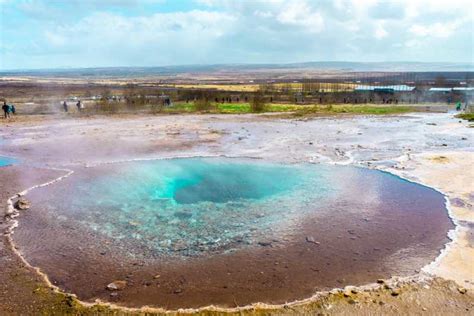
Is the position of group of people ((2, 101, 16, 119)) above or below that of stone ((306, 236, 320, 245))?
above

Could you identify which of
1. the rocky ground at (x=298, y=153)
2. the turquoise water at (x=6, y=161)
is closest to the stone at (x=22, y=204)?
the rocky ground at (x=298, y=153)

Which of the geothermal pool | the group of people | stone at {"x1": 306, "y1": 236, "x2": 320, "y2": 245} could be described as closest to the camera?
the geothermal pool

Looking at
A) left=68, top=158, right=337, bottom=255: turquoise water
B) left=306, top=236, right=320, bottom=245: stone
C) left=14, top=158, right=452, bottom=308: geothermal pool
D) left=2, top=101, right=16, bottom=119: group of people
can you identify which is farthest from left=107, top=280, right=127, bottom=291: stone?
left=2, top=101, right=16, bottom=119: group of people

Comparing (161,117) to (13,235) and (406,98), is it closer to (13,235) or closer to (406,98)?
(13,235)

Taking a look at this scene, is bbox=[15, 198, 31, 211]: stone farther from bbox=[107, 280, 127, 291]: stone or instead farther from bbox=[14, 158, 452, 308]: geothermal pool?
bbox=[107, 280, 127, 291]: stone

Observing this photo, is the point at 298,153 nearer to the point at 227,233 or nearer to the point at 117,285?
the point at 227,233

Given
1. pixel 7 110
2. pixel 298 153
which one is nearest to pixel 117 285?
pixel 298 153
